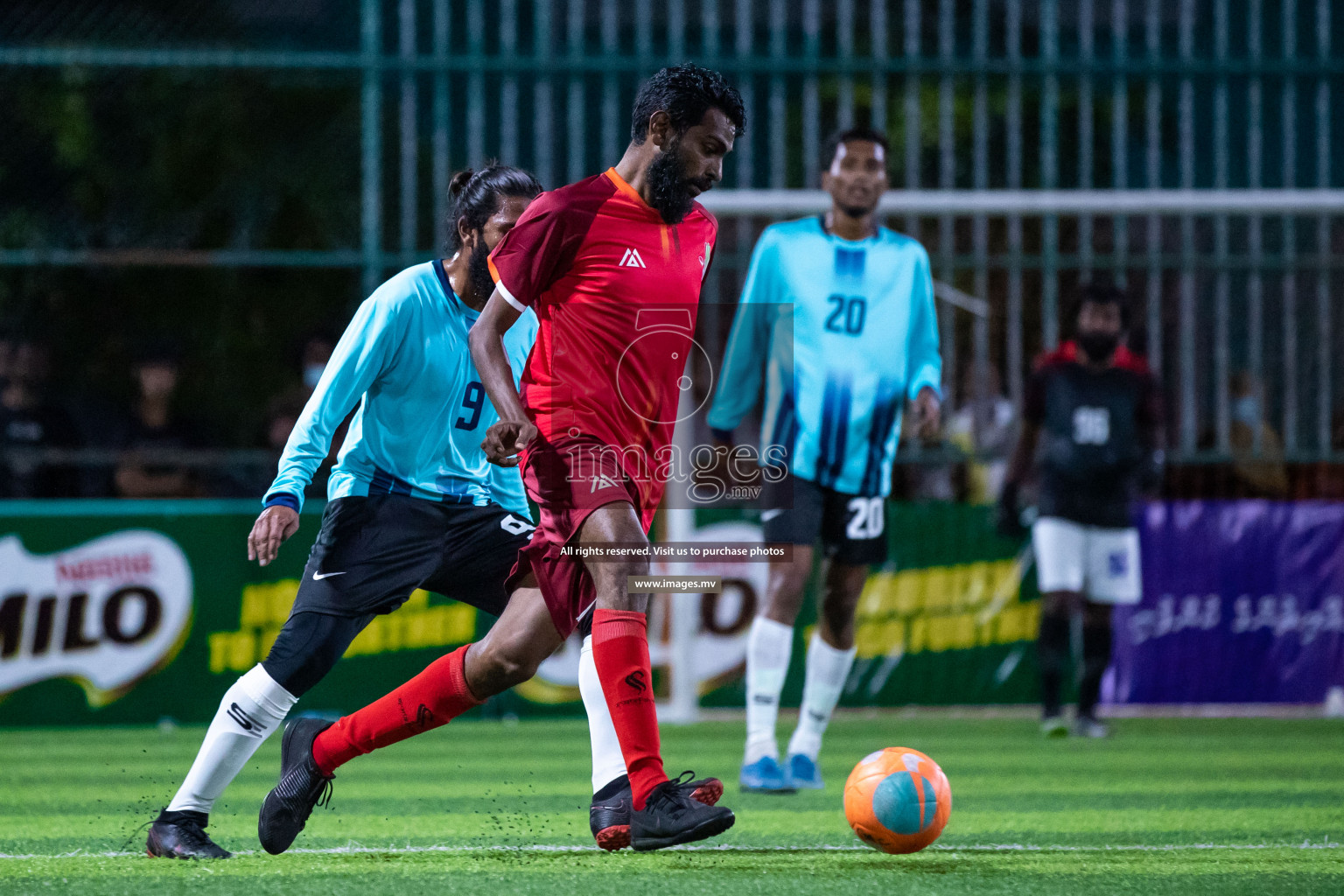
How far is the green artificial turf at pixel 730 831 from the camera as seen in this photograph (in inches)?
161

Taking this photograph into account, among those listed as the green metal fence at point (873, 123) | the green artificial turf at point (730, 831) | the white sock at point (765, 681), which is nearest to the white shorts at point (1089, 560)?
the green artificial turf at point (730, 831)

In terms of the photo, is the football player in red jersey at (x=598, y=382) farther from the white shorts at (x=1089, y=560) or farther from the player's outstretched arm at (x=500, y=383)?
the white shorts at (x=1089, y=560)

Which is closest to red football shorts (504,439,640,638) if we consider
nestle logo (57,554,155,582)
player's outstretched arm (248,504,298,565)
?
player's outstretched arm (248,504,298,565)

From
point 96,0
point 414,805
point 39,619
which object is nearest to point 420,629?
point 39,619

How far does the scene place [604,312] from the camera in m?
4.48

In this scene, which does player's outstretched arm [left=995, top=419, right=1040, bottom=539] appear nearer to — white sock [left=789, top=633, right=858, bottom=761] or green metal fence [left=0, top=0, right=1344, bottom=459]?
green metal fence [left=0, top=0, right=1344, bottom=459]

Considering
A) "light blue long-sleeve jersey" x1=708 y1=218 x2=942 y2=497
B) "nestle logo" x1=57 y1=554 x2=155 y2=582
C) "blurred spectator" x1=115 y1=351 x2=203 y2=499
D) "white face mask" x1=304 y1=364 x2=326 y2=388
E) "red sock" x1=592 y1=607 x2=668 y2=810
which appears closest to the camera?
"red sock" x1=592 y1=607 x2=668 y2=810

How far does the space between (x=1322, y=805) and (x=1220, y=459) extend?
177 inches

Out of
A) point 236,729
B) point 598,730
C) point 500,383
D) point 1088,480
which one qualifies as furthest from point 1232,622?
point 236,729

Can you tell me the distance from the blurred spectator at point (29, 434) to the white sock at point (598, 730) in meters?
5.72

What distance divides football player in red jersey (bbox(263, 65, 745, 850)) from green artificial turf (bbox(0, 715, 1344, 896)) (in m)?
0.35

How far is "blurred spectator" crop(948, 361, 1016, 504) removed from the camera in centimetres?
1017

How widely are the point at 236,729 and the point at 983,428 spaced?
6473mm

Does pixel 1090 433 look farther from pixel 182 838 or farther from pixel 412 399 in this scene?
pixel 182 838
